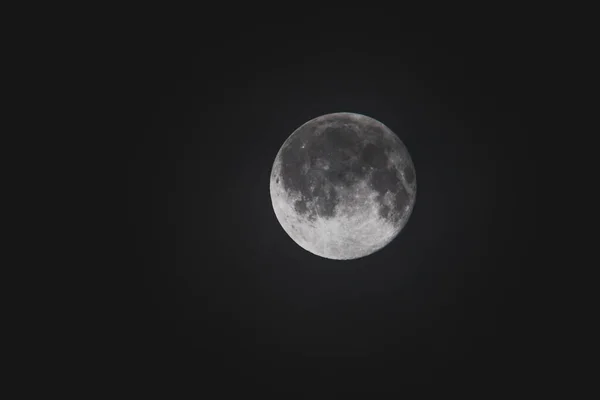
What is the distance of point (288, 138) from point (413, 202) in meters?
1.92

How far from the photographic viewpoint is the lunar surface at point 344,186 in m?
4.89

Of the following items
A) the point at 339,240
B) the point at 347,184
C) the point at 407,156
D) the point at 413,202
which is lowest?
the point at 339,240

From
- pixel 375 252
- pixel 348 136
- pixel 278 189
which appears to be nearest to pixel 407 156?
pixel 348 136

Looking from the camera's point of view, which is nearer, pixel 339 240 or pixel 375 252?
pixel 339 240

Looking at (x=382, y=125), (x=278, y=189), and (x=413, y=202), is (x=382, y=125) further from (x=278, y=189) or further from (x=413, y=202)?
(x=278, y=189)

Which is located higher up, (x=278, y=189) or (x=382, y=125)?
(x=382, y=125)

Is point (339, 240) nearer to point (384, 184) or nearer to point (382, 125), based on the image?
point (384, 184)

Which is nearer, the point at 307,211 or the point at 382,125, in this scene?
the point at 307,211

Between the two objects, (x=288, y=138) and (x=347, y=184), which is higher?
(x=288, y=138)

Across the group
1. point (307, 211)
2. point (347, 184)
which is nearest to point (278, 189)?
point (307, 211)

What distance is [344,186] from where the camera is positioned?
15.9ft

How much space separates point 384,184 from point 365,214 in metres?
0.44

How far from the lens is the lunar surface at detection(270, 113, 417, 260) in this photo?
4.89 meters

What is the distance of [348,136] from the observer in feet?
16.5
